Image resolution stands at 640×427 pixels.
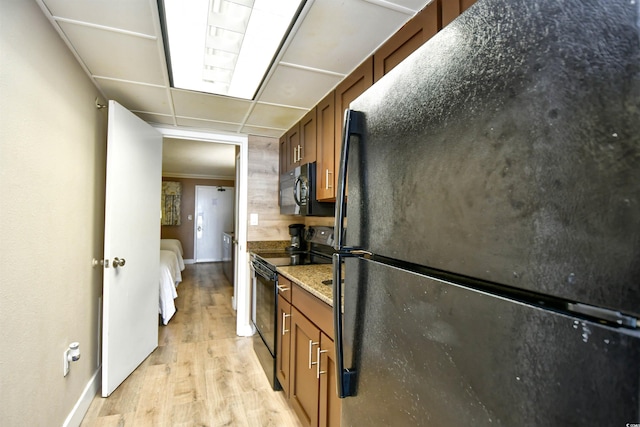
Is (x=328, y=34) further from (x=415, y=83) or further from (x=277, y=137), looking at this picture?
(x=277, y=137)

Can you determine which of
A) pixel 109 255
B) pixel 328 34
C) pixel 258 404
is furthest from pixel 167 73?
pixel 258 404

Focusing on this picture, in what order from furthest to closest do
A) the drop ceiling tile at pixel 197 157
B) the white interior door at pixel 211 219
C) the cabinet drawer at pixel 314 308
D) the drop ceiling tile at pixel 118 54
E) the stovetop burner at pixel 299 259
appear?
1. the white interior door at pixel 211 219
2. the drop ceiling tile at pixel 197 157
3. the stovetop burner at pixel 299 259
4. the drop ceiling tile at pixel 118 54
5. the cabinet drawer at pixel 314 308

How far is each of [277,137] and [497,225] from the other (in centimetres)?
292

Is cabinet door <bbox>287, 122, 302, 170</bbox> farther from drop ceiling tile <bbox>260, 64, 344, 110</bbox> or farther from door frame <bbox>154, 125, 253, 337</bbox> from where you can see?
door frame <bbox>154, 125, 253, 337</bbox>

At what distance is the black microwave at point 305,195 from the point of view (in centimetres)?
215

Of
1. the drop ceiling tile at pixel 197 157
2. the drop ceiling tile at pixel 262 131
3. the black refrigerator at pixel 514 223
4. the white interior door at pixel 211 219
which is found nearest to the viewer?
the black refrigerator at pixel 514 223

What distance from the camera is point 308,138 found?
2.32 metres

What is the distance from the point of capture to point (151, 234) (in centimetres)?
251

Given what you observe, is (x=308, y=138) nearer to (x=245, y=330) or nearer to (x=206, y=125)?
(x=206, y=125)

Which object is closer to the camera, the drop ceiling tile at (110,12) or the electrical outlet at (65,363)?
the drop ceiling tile at (110,12)

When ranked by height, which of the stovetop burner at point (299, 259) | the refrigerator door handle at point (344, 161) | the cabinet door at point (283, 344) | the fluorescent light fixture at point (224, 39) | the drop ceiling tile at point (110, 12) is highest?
the fluorescent light fixture at point (224, 39)

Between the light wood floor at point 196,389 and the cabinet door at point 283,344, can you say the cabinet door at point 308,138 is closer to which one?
the cabinet door at point 283,344

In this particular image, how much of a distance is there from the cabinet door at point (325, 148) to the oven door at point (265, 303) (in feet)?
2.24

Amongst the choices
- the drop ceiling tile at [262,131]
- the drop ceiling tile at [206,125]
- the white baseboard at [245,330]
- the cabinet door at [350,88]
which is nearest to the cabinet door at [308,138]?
the cabinet door at [350,88]
